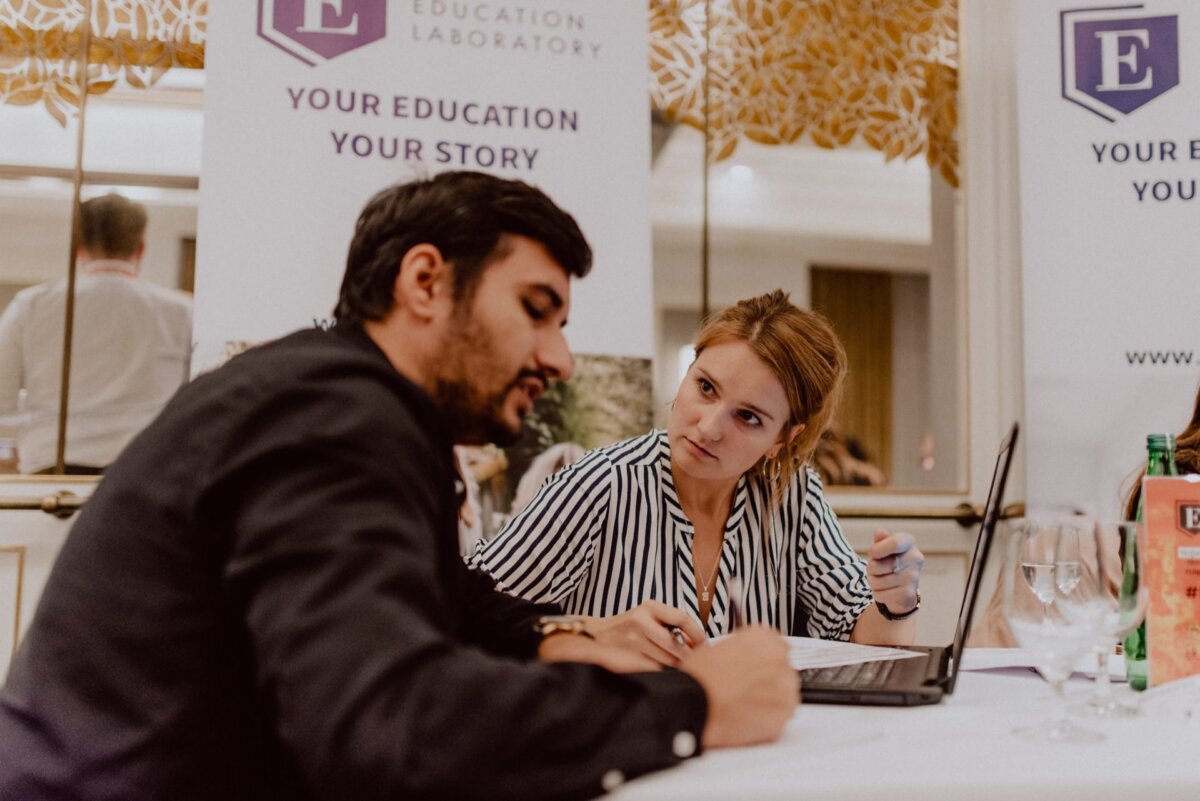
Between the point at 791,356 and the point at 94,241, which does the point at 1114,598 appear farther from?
the point at 94,241

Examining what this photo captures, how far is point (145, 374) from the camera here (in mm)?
3070

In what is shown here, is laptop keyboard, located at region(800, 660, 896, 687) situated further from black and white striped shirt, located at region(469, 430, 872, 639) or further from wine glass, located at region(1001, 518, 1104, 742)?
black and white striped shirt, located at region(469, 430, 872, 639)

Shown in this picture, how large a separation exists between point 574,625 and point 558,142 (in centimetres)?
205

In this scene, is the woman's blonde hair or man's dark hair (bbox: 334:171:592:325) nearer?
man's dark hair (bbox: 334:171:592:325)

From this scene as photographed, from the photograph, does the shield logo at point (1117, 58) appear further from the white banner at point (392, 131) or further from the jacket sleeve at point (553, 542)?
the jacket sleeve at point (553, 542)

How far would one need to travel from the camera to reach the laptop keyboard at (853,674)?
112cm

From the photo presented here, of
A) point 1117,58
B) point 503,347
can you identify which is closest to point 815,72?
point 1117,58

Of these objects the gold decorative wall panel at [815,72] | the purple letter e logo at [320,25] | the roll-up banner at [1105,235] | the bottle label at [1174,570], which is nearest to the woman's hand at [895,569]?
the bottle label at [1174,570]

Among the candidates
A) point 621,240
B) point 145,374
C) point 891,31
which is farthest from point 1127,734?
point 891,31

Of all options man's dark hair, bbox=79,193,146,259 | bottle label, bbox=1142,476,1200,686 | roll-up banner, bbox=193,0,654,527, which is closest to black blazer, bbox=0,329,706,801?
bottle label, bbox=1142,476,1200,686

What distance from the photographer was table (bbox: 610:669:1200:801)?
0.77 metres

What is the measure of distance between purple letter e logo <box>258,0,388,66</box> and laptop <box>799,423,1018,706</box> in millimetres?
2315

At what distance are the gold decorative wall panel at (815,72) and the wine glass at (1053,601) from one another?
8.64 ft

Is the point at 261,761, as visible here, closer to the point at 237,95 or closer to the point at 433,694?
the point at 433,694
